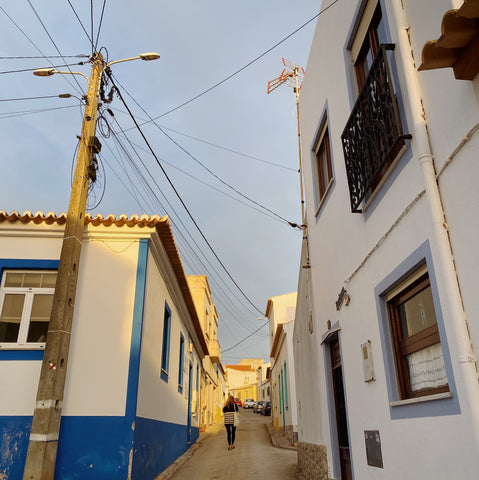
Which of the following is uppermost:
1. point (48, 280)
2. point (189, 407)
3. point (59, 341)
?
point (48, 280)

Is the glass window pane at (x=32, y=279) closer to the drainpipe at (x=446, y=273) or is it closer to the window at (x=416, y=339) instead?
the window at (x=416, y=339)

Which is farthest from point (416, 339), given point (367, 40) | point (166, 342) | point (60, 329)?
point (166, 342)

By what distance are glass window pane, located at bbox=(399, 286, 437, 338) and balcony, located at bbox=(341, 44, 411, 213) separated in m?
1.20

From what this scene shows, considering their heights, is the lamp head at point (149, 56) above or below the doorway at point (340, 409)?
above

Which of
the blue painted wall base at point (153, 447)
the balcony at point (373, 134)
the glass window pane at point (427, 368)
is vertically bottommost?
the blue painted wall base at point (153, 447)

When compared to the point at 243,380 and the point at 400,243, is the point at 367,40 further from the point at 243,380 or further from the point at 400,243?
the point at 243,380

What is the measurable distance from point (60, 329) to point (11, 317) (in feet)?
5.50

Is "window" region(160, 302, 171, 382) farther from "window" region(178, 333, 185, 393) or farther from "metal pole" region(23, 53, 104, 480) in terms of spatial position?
"metal pole" region(23, 53, 104, 480)

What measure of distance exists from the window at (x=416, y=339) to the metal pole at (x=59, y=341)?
451 centimetres

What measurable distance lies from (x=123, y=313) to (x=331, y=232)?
3.64 m

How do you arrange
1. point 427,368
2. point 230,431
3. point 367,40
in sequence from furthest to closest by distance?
1. point 230,431
2. point 367,40
3. point 427,368

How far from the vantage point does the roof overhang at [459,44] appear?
8.27 feet

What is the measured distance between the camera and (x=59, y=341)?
621cm

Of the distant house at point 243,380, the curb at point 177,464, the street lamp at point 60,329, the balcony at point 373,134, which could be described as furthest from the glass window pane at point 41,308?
the distant house at point 243,380
